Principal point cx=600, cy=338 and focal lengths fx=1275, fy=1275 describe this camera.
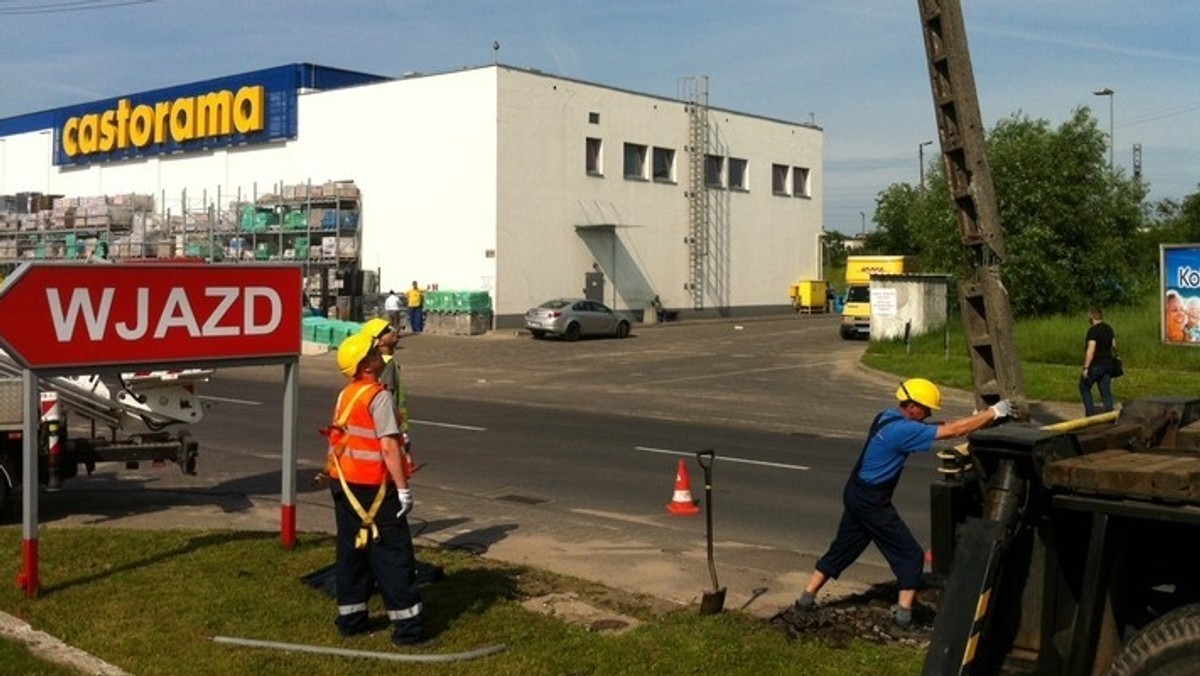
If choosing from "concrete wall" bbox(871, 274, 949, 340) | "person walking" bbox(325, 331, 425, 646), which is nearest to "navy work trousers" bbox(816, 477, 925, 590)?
"person walking" bbox(325, 331, 425, 646)

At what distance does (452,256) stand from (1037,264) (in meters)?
19.3

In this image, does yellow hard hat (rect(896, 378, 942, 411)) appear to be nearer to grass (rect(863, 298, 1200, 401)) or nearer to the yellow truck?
grass (rect(863, 298, 1200, 401))

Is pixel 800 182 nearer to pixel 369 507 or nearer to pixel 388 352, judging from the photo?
pixel 388 352

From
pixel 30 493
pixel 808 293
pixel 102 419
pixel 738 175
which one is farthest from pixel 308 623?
pixel 808 293

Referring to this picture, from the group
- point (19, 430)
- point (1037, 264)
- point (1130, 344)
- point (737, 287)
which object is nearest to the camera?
point (19, 430)

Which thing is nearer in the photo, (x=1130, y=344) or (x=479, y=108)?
(x=1130, y=344)

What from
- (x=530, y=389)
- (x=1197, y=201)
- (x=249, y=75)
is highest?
(x=249, y=75)

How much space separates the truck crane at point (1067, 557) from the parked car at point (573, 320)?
116 ft

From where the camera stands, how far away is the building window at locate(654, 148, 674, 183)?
51.2 metres

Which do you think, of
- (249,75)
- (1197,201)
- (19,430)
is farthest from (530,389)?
(1197,201)

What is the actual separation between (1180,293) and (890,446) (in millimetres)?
20211

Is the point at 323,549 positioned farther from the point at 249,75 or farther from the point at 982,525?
the point at 249,75

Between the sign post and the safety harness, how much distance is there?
2125 mm

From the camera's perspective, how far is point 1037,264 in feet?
117
